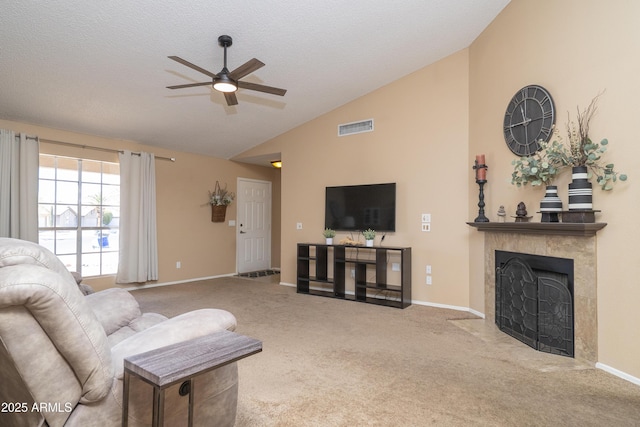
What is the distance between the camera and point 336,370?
2.52 metres

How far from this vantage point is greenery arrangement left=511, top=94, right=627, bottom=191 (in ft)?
8.32

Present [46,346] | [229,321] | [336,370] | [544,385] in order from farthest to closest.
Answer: [336,370], [544,385], [229,321], [46,346]

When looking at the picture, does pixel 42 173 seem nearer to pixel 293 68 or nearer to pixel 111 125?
pixel 111 125

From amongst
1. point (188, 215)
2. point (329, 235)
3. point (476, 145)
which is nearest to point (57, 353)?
point (329, 235)

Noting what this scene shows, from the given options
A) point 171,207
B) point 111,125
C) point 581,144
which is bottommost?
point 171,207

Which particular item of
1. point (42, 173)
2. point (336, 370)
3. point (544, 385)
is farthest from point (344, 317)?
point (42, 173)

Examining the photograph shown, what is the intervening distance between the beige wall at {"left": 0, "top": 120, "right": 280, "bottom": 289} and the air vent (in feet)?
9.10

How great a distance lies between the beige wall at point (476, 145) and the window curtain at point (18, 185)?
3295mm

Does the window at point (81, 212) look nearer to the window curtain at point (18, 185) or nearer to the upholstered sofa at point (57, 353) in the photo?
the window curtain at point (18, 185)

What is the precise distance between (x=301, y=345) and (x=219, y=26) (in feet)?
9.91

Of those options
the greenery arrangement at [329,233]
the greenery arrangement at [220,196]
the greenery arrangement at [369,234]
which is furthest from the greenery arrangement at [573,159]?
the greenery arrangement at [220,196]

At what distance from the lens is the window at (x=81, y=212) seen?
15.7ft

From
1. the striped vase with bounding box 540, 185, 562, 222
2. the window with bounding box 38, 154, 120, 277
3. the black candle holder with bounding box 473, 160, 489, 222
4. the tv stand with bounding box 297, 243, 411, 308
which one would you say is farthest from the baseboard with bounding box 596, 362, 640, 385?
the window with bounding box 38, 154, 120, 277

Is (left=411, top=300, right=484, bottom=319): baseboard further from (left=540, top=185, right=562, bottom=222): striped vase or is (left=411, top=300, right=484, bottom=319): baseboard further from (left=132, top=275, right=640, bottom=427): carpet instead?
(left=540, top=185, right=562, bottom=222): striped vase
